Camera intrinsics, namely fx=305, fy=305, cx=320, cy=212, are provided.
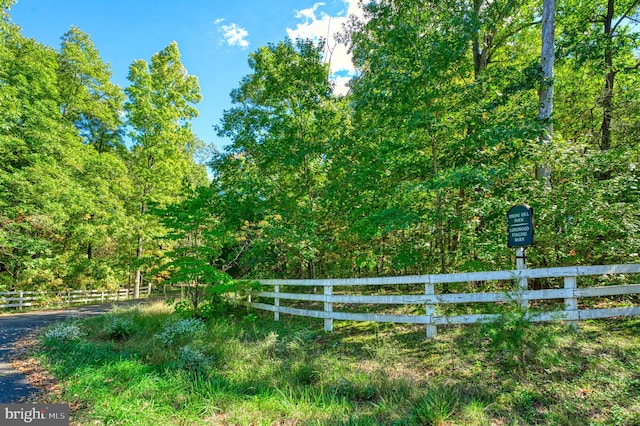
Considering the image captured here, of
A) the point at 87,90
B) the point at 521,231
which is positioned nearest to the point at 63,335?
the point at 521,231

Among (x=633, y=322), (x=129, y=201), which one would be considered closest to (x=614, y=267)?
(x=633, y=322)

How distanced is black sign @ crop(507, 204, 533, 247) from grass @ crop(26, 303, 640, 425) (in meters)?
1.29

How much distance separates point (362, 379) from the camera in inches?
168

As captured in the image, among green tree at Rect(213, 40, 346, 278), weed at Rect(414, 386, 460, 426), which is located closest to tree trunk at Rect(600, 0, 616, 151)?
green tree at Rect(213, 40, 346, 278)

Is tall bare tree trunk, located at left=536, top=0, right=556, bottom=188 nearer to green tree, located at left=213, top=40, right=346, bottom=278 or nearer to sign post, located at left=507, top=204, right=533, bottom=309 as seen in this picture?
sign post, located at left=507, top=204, right=533, bottom=309

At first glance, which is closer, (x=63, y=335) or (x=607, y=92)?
(x=63, y=335)

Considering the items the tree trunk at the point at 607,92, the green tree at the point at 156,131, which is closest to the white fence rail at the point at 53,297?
the green tree at the point at 156,131

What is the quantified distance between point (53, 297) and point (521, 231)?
69.4ft

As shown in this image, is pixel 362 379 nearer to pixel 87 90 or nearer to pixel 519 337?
pixel 519 337

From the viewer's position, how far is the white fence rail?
14.3 metres

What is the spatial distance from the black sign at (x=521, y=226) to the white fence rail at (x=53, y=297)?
19.5 meters

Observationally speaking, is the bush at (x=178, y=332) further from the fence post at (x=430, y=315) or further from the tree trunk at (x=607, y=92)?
the tree trunk at (x=607, y=92)

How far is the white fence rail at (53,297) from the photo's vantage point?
1427 centimetres

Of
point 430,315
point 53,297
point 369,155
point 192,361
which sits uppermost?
point 369,155
